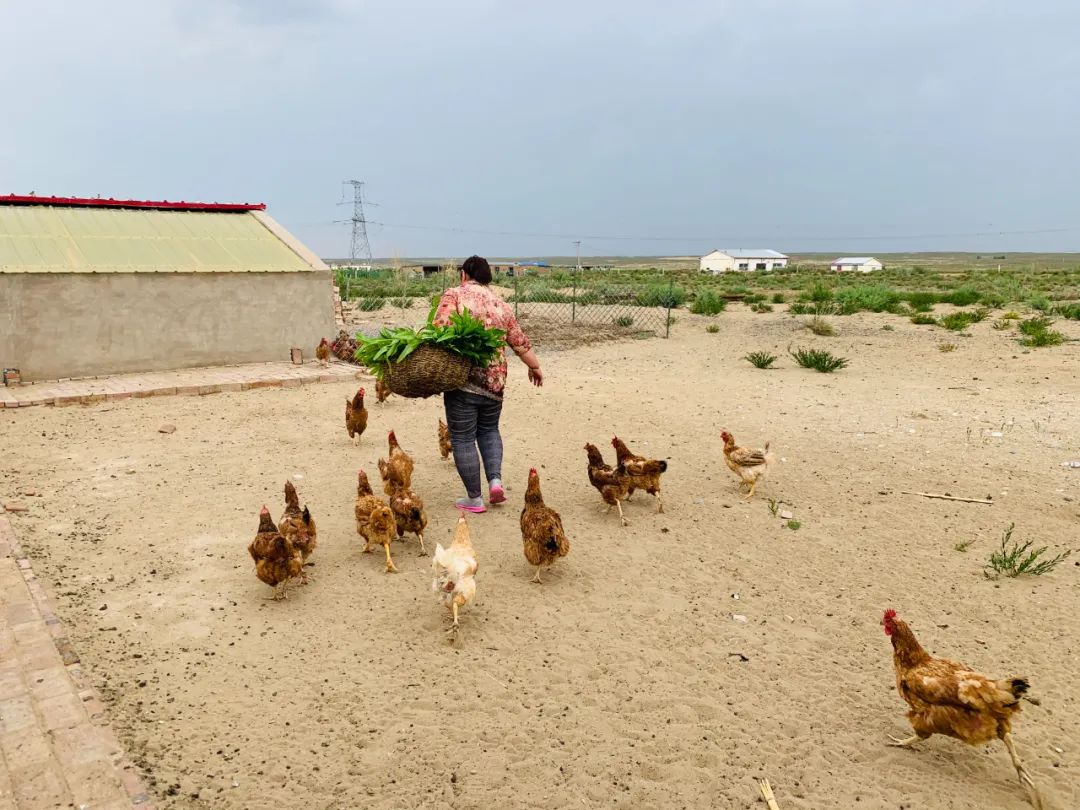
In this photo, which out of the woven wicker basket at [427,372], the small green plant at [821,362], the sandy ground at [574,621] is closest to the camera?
the sandy ground at [574,621]

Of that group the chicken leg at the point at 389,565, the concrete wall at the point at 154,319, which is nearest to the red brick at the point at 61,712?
the chicken leg at the point at 389,565

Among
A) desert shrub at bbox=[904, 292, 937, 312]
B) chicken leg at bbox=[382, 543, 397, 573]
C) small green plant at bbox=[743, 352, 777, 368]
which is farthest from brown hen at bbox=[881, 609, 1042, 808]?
desert shrub at bbox=[904, 292, 937, 312]

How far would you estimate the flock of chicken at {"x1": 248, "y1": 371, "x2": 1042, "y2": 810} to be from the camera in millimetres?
3205

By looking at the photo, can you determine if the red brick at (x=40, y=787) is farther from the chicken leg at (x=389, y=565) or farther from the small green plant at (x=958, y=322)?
the small green plant at (x=958, y=322)

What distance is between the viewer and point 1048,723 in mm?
3711

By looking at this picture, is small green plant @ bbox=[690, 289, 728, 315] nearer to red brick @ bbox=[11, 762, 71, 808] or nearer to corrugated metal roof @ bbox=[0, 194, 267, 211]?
corrugated metal roof @ bbox=[0, 194, 267, 211]

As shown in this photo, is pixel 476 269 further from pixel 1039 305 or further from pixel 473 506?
pixel 1039 305

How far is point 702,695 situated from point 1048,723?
1732 millimetres

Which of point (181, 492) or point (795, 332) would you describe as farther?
point (795, 332)

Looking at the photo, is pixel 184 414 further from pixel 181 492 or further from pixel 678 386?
pixel 678 386

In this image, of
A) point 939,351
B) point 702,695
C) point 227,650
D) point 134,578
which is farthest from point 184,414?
point 939,351

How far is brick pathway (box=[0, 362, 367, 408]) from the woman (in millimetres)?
6534

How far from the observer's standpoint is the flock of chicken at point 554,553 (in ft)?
10.5

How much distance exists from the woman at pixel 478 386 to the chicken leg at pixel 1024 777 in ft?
12.8
